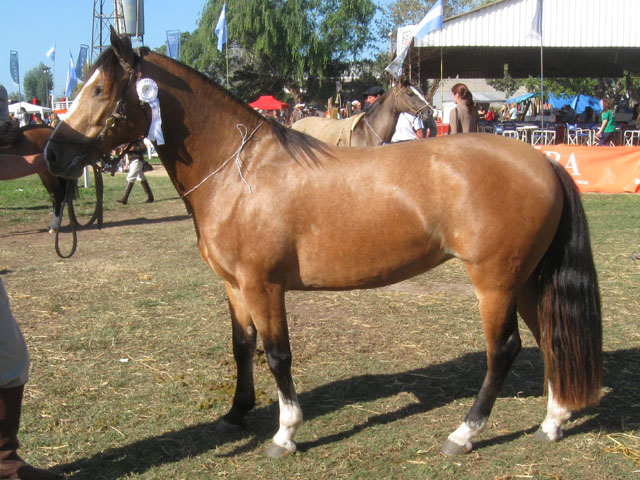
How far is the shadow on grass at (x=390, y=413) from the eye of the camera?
3.11 meters

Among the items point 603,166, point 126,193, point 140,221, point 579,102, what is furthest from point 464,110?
point 579,102

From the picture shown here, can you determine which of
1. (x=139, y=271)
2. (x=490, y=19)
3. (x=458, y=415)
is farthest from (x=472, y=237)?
(x=490, y=19)

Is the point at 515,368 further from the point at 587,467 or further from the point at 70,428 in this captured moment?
the point at 70,428

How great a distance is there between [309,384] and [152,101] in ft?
7.04

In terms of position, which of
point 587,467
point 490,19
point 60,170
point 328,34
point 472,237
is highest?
point 328,34

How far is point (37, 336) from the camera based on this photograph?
15.8 feet

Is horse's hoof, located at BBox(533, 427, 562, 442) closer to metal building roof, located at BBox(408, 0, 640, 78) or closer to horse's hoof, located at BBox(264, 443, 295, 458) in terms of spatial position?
horse's hoof, located at BBox(264, 443, 295, 458)

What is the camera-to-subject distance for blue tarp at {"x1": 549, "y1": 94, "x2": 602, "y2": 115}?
92.0ft

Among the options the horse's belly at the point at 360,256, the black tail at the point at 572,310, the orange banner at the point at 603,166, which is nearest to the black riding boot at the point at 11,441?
the horse's belly at the point at 360,256

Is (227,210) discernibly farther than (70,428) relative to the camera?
No

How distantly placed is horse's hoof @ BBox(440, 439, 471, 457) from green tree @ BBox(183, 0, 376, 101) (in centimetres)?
4130

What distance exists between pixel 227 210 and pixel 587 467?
2.24 m

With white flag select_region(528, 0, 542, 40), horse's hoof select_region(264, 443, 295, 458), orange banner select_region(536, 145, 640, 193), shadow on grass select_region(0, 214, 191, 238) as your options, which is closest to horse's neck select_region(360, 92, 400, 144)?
shadow on grass select_region(0, 214, 191, 238)

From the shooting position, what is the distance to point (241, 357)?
3.53m
